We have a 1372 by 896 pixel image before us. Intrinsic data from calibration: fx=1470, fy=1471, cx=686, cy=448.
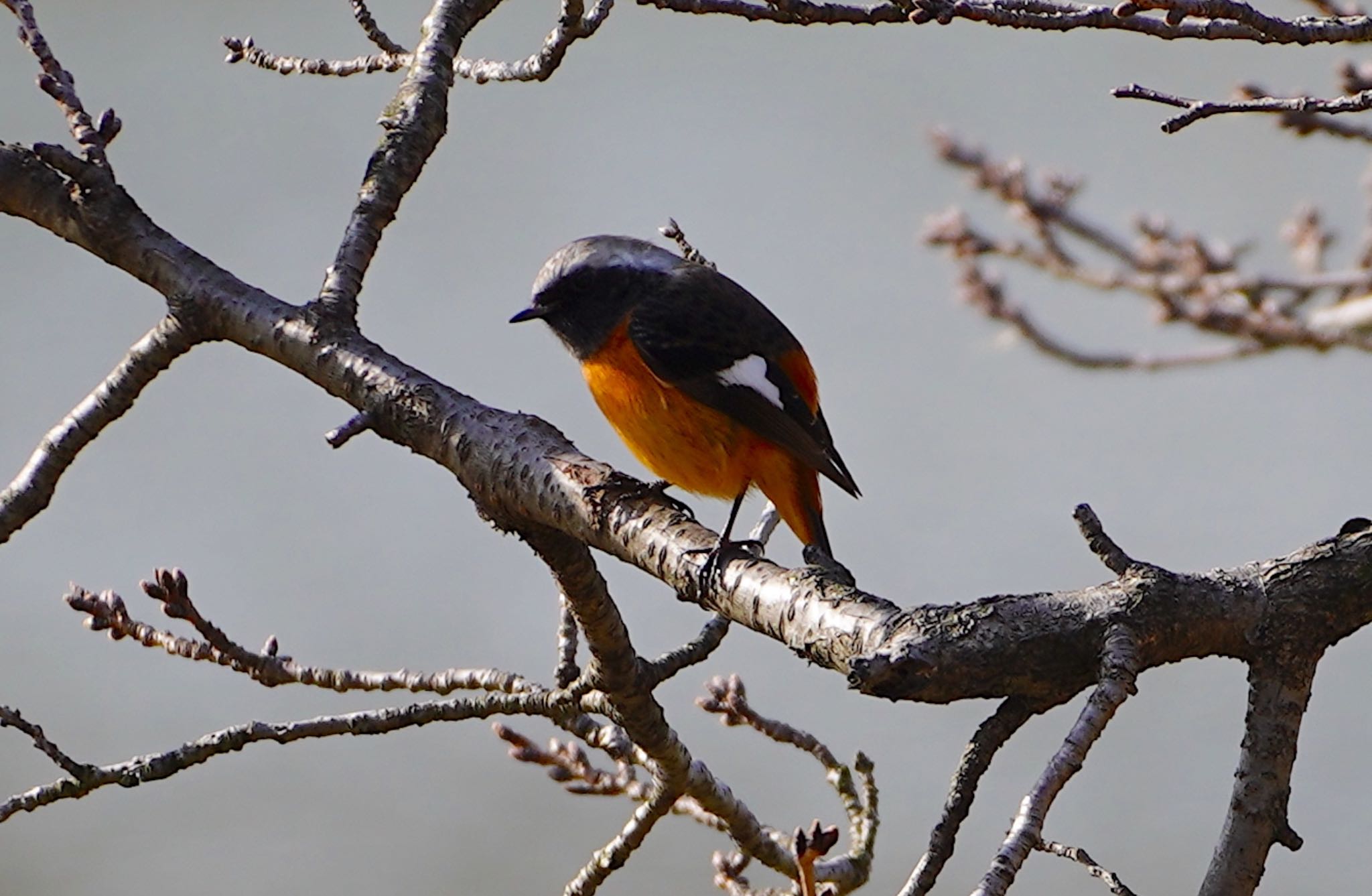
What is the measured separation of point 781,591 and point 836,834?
369mm

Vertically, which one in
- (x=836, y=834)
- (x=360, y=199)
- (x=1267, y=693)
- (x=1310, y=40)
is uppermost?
(x=1310, y=40)

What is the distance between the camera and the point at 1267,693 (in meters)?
2.05

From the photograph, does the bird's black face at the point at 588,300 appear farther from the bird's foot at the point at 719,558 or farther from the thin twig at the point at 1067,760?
the thin twig at the point at 1067,760

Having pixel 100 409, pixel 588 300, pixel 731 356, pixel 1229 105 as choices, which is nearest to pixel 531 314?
pixel 588 300

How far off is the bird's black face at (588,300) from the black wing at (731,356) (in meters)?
0.09

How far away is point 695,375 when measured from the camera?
4129 mm

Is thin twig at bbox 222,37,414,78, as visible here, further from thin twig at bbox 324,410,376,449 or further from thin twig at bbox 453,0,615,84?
thin twig at bbox 324,410,376,449

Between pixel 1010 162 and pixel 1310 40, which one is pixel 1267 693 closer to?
pixel 1310 40

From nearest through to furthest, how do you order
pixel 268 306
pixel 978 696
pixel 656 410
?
pixel 978 696 → pixel 268 306 → pixel 656 410

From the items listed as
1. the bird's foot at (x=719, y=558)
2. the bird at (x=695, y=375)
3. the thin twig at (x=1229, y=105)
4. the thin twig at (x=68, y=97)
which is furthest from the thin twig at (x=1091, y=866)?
the thin twig at (x=68, y=97)

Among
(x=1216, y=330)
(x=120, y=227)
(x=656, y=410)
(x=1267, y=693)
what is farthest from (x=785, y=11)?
(x=1216, y=330)

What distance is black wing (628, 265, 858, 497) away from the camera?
4.04 meters

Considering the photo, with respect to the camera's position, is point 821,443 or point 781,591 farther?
point 821,443

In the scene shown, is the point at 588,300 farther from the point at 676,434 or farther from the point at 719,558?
the point at 719,558
